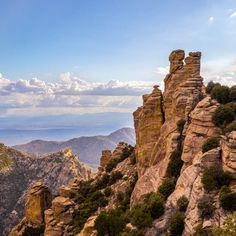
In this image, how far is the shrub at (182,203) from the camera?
39.9 metres

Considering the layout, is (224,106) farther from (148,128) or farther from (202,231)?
(148,128)

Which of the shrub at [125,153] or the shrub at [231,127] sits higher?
the shrub at [231,127]

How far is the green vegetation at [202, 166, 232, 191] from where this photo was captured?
123 ft

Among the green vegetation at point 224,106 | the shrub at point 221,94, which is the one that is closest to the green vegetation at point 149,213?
the green vegetation at point 224,106

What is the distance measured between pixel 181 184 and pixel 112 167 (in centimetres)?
5099

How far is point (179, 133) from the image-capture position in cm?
5522

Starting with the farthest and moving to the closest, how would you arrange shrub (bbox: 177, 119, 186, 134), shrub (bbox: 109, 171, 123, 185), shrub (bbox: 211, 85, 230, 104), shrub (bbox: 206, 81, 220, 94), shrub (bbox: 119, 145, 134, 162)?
1. shrub (bbox: 119, 145, 134, 162)
2. shrub (bbox: 109, 171, 123, 185)
3. shrub (bbox: 206, 81, 220, 94)
4. shrub (bbox: 177, 119, 186, 134)
5. shrub (bbox: 211, 85, 230, 104)

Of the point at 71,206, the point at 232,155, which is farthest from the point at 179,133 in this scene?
the point at 71,206

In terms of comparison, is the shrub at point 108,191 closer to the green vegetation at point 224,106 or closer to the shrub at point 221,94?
the green vegetation at point 224,106

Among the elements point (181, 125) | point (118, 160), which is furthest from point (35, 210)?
point (181, 125)

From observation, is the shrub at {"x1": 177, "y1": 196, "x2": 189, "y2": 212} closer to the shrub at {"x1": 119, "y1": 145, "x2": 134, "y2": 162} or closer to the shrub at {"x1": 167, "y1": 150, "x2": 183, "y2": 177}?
the shrub at {"x1": 167, "y1": 150, "x2": 183, "y2": 177}

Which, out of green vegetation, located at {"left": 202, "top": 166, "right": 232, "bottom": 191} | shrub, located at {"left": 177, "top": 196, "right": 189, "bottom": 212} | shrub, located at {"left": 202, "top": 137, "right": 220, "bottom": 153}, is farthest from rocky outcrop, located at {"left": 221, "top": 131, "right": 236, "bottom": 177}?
shrub, located at {"left": 177, "top": 196, "right": 189, "bottom": 212}

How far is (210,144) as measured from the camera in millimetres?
43031

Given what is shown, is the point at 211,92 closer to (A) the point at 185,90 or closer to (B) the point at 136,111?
(A) the point at 185,90
